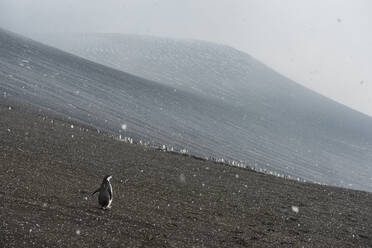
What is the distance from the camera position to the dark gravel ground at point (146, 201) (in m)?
11.6

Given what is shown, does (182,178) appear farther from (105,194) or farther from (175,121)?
(175,121)

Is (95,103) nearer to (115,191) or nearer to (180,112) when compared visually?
(180,112)

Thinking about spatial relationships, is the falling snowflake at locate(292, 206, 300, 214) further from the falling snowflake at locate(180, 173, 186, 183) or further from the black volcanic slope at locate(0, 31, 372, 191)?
the black volcanic slope at locate(0, 31, 372, 191)

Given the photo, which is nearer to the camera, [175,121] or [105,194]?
[105,194]

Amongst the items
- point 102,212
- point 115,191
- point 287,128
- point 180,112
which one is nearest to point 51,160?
point 115,191

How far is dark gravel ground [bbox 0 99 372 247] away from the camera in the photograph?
38.1 ft

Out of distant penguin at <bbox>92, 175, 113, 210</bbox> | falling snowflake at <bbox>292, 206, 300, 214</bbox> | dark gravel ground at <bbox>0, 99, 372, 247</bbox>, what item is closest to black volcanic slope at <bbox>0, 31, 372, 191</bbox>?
dark gravel ground at <bbox>0, 99, 372, 247</bbox>

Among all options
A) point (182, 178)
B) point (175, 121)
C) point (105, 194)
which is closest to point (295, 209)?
point (182, 178)

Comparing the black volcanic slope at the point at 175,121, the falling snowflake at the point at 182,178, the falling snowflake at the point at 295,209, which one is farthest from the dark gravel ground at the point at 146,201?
the black volcanic slope at the point at 175,121

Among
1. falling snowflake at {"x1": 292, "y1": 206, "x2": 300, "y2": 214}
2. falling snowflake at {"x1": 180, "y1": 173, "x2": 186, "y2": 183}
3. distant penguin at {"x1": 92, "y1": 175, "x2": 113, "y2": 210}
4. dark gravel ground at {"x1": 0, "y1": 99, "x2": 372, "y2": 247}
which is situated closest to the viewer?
dark gravel ground at {"x1": 0, "y1": 99, "x2": 372, "y2": 247}

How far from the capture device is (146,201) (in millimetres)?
15906

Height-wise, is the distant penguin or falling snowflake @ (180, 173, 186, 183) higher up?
the distant penguin

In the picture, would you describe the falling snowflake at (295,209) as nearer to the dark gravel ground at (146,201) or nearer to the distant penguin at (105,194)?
the dark gravel ground at (146,201)

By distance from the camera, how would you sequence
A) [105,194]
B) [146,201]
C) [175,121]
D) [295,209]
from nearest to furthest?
[105,194], [146,201], [295,209], [175,121]
